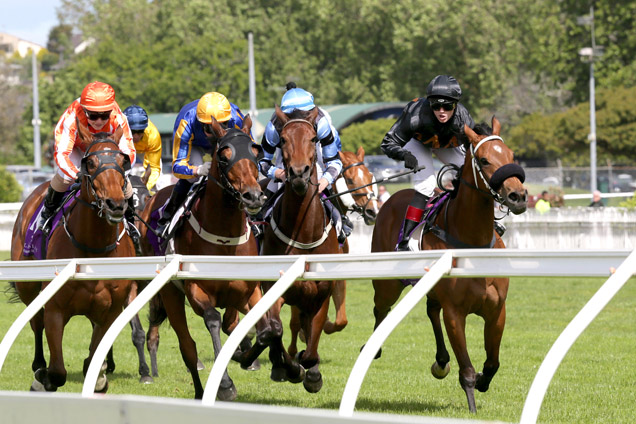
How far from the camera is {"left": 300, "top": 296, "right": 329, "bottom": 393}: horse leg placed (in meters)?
7.21

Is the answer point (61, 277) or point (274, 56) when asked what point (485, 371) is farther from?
point (274, 56)

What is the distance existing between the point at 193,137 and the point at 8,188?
25856mm

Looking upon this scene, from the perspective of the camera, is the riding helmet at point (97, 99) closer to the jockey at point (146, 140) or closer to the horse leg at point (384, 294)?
the jockey at point (146, 140)

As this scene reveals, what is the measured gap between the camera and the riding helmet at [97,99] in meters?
7.40

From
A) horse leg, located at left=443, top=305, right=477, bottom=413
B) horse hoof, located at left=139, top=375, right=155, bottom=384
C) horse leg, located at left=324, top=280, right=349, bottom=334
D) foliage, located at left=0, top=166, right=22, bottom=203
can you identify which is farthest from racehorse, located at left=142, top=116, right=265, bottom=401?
foliage, located at left=0, top=166, right=22, bottom=203

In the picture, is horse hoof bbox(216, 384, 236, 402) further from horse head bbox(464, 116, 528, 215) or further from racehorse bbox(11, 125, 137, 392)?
horse head bbox(464, 116, 528, 215)

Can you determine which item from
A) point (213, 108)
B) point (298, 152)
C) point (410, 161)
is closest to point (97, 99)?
point (213, 108)

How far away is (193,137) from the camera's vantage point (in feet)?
26.1

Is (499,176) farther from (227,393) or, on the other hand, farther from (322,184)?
(227,393)

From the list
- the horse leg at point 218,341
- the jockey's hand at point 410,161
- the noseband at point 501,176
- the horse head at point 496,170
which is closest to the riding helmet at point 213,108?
the jockey's hand at point 410,161

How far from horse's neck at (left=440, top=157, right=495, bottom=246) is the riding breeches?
0.83 metres

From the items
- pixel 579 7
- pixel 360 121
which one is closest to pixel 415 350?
pixel 579 7

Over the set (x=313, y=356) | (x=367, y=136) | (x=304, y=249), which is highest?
(x=367, y=136)

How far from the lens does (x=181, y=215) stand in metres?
7.48
